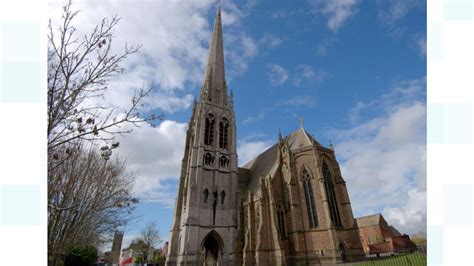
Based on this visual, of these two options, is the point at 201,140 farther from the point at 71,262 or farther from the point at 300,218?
the point at 71,262

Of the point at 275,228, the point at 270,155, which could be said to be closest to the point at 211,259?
the point at 275,228

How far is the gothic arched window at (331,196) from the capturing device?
22016 millimetres

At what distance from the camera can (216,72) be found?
38469 millimetres

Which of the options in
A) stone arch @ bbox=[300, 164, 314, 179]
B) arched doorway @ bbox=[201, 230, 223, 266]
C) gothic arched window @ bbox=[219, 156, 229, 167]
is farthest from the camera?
gothic arched window @ bbox=[219, 156, 229, 167]

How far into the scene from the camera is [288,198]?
77.5 feet

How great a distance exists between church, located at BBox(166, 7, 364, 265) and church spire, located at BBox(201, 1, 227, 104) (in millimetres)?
1457

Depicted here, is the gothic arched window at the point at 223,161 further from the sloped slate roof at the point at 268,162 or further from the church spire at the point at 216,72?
the church spire at the point at 216,72

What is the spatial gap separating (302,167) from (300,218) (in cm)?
507

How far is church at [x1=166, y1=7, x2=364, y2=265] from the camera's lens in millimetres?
20859

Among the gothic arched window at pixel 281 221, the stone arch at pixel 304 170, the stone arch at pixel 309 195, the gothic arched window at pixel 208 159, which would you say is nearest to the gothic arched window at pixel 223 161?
the gothic arched window at pixel 208 159

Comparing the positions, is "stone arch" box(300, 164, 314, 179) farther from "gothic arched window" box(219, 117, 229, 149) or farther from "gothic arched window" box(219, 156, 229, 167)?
"gothic arched window" box(219, 117, 229, 149)

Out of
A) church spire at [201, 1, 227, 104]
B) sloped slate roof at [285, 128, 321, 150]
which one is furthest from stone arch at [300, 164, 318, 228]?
church spire at [201, 1, 227, 104]

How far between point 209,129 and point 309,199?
51.3 ft

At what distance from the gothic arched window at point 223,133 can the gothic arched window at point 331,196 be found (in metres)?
13.5
